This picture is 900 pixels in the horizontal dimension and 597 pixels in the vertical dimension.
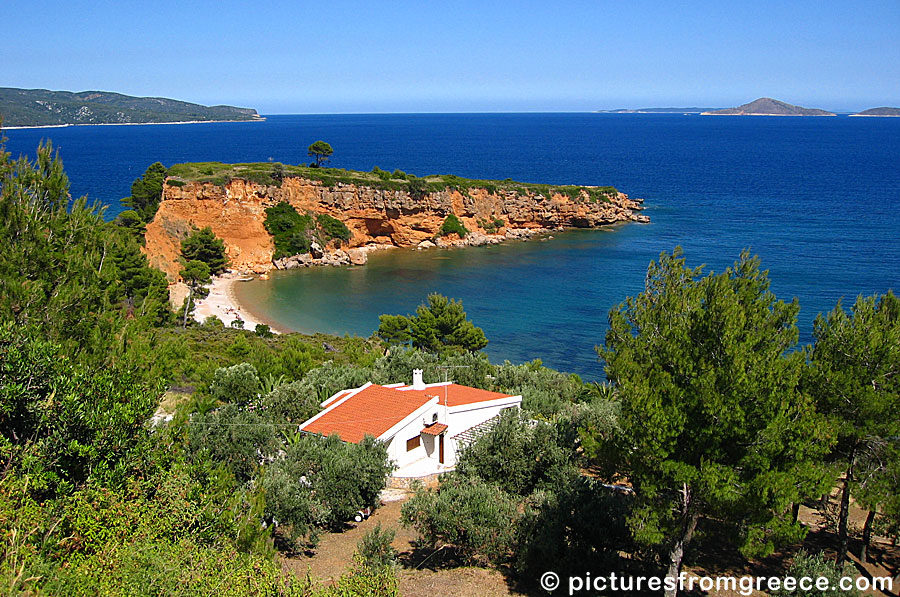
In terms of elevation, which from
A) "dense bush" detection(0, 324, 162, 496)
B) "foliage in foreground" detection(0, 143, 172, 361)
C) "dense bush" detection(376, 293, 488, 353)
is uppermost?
"foliage in foreground" detection(0, 143, 172, 361)

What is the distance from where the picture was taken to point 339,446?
574 inches

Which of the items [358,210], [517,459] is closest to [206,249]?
[358,210]

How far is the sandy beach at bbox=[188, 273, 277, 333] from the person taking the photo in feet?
132

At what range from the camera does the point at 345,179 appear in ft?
195

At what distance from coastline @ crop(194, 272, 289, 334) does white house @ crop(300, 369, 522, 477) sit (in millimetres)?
21657

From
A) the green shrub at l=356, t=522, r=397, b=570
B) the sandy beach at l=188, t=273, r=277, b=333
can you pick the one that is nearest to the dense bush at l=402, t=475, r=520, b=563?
the green shrub at l=356, t=522, r=397, b=570

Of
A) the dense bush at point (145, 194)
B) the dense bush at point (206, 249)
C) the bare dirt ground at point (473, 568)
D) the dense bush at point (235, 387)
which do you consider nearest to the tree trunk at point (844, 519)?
the bare dirt ground at point (473, 568)

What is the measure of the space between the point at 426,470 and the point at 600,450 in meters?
7.99

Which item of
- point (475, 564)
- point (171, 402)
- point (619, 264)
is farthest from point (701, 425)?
point (619, 264)

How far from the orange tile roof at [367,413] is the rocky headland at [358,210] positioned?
3342cm

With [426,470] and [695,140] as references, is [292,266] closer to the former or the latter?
[426,470]

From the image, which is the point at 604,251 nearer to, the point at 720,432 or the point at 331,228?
the point at 331,228

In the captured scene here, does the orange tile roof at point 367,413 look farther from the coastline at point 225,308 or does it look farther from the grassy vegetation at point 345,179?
the grassy vegetation at point 345,179

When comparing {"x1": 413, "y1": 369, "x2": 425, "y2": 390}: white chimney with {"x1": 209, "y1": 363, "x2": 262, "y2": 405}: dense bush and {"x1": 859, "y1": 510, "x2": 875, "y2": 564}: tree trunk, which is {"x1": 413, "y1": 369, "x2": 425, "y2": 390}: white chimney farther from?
{"x1": 859, "y1": 510, "x2": 875, "y2": 564}: tree trunk
